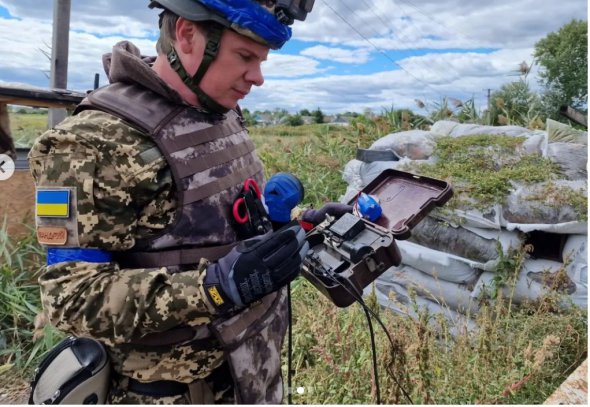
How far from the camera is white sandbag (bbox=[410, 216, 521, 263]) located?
10.9 feet

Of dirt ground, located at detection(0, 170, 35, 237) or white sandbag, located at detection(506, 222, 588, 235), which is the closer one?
white sandbag, located at detection(506, 222, 588, 235)

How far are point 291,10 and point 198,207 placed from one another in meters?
0.61

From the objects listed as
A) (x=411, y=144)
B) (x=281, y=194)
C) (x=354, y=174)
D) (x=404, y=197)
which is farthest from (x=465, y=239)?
(x=281, y=194)

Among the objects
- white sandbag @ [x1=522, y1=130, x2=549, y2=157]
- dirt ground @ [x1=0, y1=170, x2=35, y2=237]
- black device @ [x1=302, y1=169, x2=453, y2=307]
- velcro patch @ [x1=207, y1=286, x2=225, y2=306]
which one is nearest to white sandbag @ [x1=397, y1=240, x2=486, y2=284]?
white sandbag @ [x1=522, y1=130, x2=549, y2=157]

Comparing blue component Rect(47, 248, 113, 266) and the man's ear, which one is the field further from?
the man's ear

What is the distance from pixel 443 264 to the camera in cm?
345

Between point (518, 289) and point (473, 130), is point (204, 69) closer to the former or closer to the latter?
point (518, 289)

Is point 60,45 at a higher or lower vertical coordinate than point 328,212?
higher

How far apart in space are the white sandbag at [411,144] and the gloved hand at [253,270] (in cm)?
315

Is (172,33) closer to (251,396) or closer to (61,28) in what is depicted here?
(251,396)

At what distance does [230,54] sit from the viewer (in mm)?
1388

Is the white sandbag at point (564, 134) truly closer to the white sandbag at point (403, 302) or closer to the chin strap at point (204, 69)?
the white sandbag at point (403, 302)

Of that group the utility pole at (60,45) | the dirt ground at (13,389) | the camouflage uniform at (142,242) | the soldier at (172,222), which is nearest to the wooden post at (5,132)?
the utility pole at (60,45)

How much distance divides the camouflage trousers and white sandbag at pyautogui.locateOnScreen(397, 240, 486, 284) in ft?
→ 7.01
